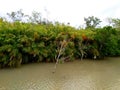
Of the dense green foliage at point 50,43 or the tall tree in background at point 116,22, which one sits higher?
the tall tree in background at point 116,22

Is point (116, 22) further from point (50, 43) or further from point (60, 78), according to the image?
point (60, 78)

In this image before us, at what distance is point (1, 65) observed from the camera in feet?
47.5

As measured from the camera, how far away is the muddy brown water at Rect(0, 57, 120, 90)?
10.3m

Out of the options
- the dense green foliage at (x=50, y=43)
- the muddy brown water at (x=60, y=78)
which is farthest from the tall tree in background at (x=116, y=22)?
the muddy brown water at (x=60, y=78)

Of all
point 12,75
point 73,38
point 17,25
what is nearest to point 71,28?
point 73,38

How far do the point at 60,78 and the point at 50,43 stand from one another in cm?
533

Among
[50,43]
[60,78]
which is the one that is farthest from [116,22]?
[60,78]

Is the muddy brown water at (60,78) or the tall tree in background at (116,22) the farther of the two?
the tall tree in background at (116,22)

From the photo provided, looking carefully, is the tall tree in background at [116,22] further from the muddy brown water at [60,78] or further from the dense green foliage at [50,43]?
Result: the muddy brown water at [60,78]

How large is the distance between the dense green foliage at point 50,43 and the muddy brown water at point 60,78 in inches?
35.1

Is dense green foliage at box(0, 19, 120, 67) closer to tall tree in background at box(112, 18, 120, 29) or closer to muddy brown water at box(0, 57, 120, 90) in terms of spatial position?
muddy brown water at box(0, 57, 120, 90)

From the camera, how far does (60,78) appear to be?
39.3ft

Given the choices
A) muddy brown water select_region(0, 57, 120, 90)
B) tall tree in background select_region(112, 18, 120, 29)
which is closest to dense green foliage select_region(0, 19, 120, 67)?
muddy brown water select_region(0, 57, 120, 90)

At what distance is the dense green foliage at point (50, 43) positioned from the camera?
14680mm
